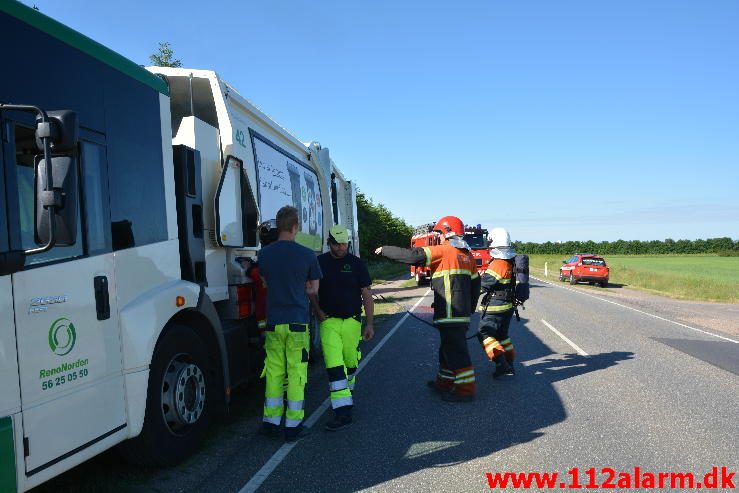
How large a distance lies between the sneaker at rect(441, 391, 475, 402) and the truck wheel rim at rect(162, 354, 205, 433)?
267 cm

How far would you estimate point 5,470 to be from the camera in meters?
2.57

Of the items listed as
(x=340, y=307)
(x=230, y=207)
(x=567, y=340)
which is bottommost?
(x=567, y=340)

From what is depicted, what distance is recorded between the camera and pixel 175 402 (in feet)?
13.2

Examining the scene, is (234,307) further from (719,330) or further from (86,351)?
(719,330)

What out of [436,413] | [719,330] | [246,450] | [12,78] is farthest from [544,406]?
[719,330]

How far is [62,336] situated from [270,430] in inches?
87.1

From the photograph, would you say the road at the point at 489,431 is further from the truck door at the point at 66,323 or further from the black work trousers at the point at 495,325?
the truck door at the point at 66,323

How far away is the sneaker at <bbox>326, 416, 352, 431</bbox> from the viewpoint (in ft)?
15.8

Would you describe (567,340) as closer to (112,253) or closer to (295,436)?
(295,436)

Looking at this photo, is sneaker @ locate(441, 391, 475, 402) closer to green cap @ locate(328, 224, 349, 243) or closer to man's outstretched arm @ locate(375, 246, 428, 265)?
man's outstretched arm @ locate(375, 246, 428, 265)

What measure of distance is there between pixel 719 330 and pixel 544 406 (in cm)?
869

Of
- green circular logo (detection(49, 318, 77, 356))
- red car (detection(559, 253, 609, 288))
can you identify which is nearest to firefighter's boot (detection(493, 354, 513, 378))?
green circular logo (detection(49, 318, 77, 356))

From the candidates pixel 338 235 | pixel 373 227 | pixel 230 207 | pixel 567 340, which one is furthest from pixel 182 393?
pixel 373 227

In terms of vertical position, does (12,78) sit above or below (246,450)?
above
